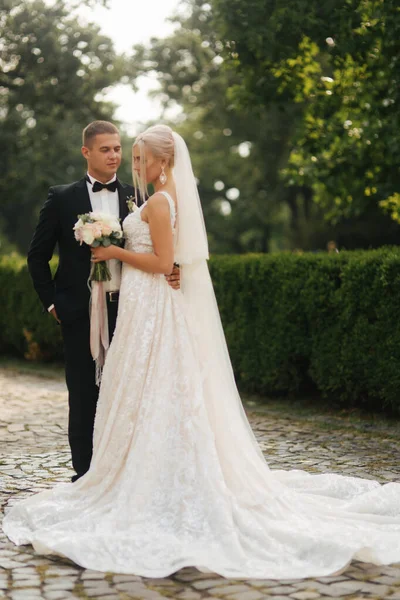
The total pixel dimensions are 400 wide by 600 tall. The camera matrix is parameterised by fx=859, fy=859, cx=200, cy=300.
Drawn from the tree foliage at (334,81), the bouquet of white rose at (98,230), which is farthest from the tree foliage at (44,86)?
the bouquet of white rose at (98,230)

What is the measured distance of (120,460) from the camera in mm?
5031

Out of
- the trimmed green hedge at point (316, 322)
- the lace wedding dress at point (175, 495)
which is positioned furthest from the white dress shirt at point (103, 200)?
the trimmed green hedge at point (316, 322)

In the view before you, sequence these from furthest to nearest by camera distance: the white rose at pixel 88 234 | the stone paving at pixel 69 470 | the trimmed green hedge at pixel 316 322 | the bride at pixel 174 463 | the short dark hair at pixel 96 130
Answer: the trimmed green hedge at pixel 316 322
the short dark hair at pixel 96 130
the white rose at pixel 88 234
the bride at pixel 174 463
the stone paving at pixel 69 470

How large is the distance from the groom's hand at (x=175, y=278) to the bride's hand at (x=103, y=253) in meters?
0.36

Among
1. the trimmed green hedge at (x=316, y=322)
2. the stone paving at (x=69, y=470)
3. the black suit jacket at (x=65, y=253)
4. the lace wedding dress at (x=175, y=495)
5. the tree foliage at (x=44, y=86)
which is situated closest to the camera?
the stone paving at (x=69, y=470)

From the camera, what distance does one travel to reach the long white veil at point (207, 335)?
5.09 meters

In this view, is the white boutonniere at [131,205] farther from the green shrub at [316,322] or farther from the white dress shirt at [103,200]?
the green shrub at [316,322]

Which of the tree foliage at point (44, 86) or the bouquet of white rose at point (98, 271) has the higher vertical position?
the tree foliage at point (44, 86)

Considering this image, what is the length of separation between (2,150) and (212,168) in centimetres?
1559

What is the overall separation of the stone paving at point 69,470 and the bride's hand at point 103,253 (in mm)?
1741

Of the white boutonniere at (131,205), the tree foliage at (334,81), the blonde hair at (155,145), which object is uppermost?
the tree foliage at (334,81)

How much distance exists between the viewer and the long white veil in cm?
509

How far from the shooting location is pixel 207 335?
208 inches

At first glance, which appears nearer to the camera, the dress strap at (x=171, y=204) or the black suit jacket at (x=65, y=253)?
the dress strap at (x=171, y=204)
